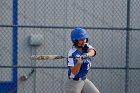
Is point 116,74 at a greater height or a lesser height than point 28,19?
lesser

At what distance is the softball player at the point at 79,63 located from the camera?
585 centimetres

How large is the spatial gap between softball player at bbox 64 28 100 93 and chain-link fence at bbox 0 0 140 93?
169 centimetres

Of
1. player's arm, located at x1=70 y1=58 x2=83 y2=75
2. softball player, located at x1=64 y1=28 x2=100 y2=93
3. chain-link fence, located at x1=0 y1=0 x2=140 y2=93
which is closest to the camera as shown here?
player's arm, located at x1=70 y1=58 x2=83 y2=75

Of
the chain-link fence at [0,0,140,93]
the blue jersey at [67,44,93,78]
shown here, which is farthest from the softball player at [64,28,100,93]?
the chain-link fence at [0,0,140,93]

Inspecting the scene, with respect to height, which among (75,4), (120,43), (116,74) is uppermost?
(75,4)

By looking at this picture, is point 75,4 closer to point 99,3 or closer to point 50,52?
point 99,3

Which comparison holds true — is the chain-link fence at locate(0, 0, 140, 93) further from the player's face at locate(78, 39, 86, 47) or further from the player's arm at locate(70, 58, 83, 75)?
the player's arm at locate(70, 58, 83, 75)

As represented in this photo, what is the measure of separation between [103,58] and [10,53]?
5.30ft

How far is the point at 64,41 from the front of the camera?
8.16 m

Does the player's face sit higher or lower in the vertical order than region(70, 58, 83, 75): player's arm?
higher

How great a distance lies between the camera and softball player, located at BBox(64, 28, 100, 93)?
19.2 feet

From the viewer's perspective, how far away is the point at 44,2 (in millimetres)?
8062

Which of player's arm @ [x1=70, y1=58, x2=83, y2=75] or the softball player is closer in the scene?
player's arm @ [x1=70, y1=58, x2=83, y2=75]

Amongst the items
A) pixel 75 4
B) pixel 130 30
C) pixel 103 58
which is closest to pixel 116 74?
pixel 103 58
